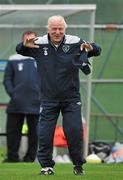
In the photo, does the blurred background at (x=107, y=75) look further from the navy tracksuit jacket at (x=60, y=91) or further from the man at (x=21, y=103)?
the navy tracksuit jacket at (x=60, y=91)

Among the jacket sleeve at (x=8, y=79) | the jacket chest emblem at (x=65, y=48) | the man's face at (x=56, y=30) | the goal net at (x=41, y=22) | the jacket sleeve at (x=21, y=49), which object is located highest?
the man's face at (x=56, y=30)

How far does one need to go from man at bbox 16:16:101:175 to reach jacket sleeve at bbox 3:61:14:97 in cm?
563

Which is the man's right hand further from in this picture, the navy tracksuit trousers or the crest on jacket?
the navy tracksuit trousers

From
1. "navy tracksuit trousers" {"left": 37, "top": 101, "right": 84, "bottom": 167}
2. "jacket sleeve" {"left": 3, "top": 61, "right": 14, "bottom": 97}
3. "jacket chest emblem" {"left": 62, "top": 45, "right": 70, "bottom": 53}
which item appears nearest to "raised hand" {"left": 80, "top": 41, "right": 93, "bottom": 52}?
"jacket chest emblem" {"left": 62, "top": 45, "right": 70, "bottom": 53}

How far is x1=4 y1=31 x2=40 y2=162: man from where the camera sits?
15.9m

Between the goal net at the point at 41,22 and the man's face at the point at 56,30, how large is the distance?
5.84 m

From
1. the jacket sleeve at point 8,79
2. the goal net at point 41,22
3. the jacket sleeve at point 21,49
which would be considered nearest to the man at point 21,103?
the jacket sleeve at point 8,79

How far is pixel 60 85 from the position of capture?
1023cm

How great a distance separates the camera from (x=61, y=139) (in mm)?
16828

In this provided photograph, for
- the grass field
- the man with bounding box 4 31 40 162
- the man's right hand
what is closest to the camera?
the grass field

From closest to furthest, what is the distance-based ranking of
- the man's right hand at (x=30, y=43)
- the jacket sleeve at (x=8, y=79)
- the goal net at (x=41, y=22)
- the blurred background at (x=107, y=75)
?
1. the man's right hand at (x=30, y=43)
2. the jacket sleeve at (x=8, y=79)
3. the goal net at (x=41, y=22)
4. the blurred background at (x=107, y=75)

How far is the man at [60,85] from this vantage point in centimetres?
1023

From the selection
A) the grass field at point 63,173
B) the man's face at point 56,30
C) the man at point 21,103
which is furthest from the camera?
the man at point 21,103

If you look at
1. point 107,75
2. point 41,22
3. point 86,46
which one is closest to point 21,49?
point 86,46
